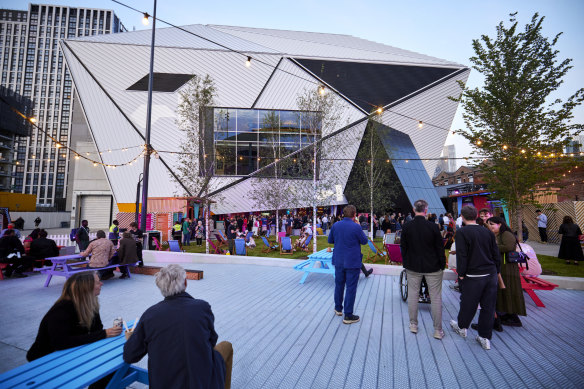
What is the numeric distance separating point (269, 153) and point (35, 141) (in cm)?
8748

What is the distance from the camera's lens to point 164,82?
66.0 feet

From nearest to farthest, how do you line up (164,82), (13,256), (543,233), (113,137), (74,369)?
(74,369) → (13,256) → (543,233) → (113,137) → (164,82)

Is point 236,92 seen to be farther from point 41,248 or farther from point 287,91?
point 41,248

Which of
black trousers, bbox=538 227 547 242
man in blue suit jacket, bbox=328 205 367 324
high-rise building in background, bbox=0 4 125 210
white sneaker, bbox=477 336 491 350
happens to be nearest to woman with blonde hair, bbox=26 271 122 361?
man in blue suit jacket, bbox=328 205 367 324

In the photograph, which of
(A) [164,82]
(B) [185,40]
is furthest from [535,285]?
(B) [185,40]

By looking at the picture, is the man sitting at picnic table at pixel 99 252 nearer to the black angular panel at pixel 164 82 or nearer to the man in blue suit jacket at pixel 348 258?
the man in blue suit jacket at pixel 348 258

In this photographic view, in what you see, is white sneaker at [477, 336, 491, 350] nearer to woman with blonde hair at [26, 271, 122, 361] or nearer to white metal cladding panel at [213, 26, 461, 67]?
woman with blonde hair at [26, 271, 122, 361]

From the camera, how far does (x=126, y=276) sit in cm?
690

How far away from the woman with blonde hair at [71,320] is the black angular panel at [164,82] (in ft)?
69.9

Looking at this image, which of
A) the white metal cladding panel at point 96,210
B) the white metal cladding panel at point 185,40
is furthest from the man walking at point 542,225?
the white metal cladding panel at point 96,210

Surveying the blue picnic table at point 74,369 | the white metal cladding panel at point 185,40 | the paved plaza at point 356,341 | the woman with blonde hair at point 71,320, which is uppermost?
the white metal cladding panel at point 185,40

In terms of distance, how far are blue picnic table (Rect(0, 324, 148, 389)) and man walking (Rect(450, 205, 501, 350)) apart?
11.7ft

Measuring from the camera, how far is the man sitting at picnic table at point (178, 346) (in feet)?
4.91

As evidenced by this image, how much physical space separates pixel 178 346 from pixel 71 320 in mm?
1090
